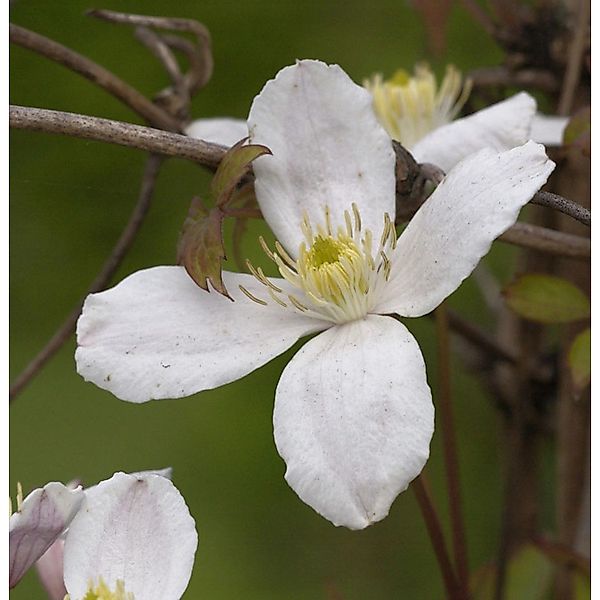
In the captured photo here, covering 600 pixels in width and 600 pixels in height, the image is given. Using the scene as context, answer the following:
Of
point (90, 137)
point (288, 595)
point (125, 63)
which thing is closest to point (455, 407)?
point (288, 595)

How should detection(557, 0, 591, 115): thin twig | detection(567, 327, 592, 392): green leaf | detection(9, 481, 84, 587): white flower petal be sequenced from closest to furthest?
1. detection(9, 481, 84, 587): white flower petal
2. detection(567, 327, 592, 392): green leaf
3. detection(557, 0, 591, 115): thin twig

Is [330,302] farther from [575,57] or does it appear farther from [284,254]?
[575,57]

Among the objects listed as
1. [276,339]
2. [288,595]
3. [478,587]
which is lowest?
[288,595]

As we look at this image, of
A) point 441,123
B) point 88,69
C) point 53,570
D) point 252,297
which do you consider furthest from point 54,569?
point 441,123

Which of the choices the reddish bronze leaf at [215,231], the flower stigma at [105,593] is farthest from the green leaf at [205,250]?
the flower stigma at [105,593]

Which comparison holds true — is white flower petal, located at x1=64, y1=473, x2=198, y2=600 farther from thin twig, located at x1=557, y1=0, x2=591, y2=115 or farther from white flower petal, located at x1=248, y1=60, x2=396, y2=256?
thin twig, located at x1=557, y1=0, x2=591, y2=115

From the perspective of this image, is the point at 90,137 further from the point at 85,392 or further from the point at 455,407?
the point at 455,407

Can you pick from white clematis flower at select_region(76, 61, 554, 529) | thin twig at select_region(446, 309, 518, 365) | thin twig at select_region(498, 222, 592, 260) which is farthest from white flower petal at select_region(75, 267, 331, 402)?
thin twig at select_region(446, 309, 518, 365)
